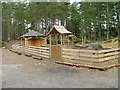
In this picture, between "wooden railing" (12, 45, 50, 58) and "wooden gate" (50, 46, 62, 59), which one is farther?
"wooden railing" (12, 45, 50, 58)

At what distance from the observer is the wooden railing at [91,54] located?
6.98 meters

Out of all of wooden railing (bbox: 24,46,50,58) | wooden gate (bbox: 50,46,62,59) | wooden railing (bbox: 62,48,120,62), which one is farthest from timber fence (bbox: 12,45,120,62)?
wooden railing (bbox: 24,46,50,58)

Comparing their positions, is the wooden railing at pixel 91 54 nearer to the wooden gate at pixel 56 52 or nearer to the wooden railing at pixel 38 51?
the wooden gate at pixel 56 52

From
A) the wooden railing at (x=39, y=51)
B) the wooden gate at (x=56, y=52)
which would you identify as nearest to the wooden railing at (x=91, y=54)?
the wooden gate at (x=56, y=52)

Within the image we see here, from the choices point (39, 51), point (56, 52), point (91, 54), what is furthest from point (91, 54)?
point (39, 51)

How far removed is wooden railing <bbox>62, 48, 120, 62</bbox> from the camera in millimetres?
6980

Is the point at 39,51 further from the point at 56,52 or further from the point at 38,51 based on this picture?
the point at 56,52

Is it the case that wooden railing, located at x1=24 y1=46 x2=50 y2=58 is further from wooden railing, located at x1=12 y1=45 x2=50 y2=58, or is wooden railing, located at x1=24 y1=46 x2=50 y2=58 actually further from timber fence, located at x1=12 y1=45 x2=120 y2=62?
timber fence, located at x1=12 y1=45 x2=120 y2=62

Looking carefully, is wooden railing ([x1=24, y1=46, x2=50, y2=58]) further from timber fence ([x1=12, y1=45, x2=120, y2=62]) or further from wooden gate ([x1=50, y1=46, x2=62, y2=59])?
timber fence ([x1=12, y1=45, x2=120, y2=62])

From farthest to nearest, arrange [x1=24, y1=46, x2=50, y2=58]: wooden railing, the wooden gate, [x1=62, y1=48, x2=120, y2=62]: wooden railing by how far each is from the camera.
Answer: [x1=24, y1=46, x2=50, y2=58]: wooden railing < the wooden gate < [x1=62, y1=48, x2=120, y2=62]: wooden railing

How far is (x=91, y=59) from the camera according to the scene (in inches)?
281

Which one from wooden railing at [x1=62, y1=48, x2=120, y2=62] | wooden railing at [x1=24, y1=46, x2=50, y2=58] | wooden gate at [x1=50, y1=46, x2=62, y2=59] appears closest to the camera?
wooden railing at [x1=62, y1=48, x2=120, y2=62]

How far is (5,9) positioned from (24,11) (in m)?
4.07

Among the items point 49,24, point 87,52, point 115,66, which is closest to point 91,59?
point 87,52
